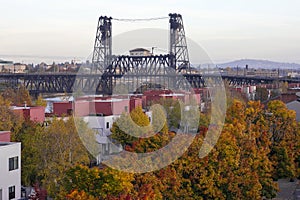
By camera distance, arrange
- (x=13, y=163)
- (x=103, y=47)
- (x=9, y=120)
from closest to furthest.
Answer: (x=13, y=163), (x=9, y=120), (x=103, y=47)

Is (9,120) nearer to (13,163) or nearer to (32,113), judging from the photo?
(32,113)

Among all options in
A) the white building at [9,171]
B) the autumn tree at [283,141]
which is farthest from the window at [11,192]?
the autumn tree at [283,141]

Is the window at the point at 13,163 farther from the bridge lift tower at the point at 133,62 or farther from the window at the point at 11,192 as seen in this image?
the bridge lift tower at the point at 133,62

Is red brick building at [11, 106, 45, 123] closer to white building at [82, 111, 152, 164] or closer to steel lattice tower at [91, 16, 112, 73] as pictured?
white building at [82, 111, 152, 164]

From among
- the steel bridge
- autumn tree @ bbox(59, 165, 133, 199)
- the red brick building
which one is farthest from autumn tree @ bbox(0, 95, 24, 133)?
the steel bridge

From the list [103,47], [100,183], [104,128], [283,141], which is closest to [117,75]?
[103,47]

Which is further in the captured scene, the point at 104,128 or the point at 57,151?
the point at 104,128

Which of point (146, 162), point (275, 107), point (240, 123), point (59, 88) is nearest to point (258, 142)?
point (240, 123)
